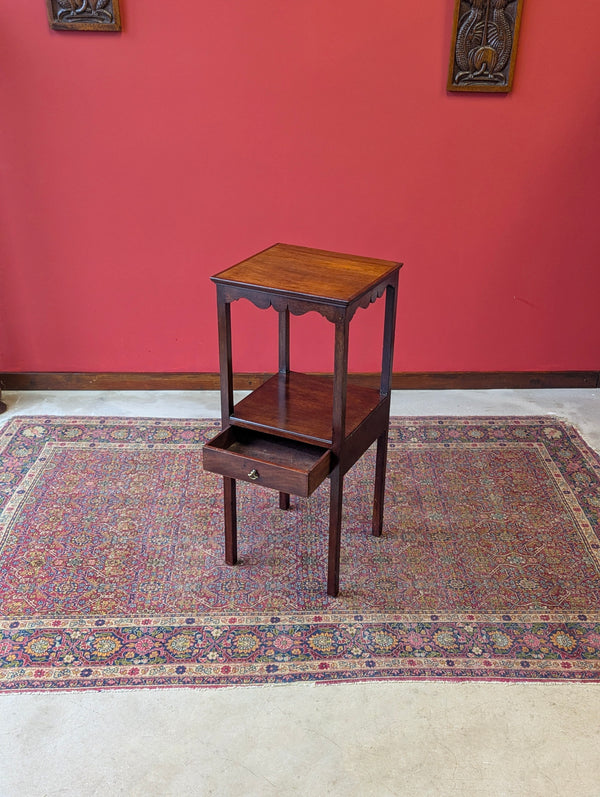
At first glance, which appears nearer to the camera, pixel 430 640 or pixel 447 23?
pixel 430 640

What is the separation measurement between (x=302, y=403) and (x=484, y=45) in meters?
1.70

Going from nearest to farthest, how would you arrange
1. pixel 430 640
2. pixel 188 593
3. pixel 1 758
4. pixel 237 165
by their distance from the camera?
pixel 1 758
pixel 430 640
pixel 188 593
pixel 237 165

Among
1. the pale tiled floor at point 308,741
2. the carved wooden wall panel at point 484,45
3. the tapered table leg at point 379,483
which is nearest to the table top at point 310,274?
the tapered table leg at point 379,483

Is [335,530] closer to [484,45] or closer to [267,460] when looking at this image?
[267,460]

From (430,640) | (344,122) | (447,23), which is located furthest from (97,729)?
(447,23)

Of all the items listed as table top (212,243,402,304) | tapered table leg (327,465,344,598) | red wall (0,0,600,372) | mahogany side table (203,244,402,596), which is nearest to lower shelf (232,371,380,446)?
mahogany side table (203,244,402,596)

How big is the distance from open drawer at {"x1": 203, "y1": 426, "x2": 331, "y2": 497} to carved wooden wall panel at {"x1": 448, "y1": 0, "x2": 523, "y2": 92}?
1.71 meters

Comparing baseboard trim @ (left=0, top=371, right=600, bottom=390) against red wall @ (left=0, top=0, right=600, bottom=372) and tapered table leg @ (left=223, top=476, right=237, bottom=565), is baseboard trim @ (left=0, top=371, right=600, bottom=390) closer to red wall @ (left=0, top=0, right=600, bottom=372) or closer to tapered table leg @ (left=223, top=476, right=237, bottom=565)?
red wall @ (left=0, top=0, right=600, bottom=372)

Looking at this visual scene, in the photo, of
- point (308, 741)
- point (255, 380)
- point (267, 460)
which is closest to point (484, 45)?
point (255, 380)

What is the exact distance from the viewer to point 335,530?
218 centimetres

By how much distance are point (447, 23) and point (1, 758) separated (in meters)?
2.87

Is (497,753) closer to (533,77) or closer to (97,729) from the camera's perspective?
(97,729)

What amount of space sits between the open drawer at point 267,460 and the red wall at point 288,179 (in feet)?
4.08

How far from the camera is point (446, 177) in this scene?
320 cm
